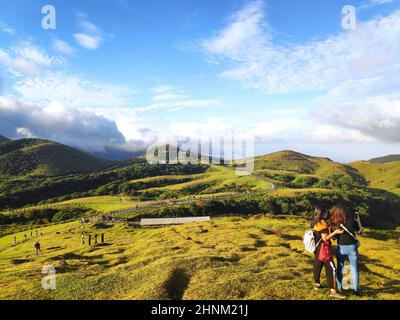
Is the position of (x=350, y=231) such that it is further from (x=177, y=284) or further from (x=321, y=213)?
(x=177, y=284)

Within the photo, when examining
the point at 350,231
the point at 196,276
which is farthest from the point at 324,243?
the point at 196,276

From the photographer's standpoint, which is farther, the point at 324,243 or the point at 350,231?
the point at 324,243

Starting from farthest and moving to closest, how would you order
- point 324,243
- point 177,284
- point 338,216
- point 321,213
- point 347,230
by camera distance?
point 177,284 < point 321,213 < point 324,243 < point 338,216 < point 347,230

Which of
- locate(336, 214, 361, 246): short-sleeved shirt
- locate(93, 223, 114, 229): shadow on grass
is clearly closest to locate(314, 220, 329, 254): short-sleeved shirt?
locate(336, 214, 361, 246): short-sleeved shirt

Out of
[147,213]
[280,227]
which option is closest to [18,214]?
[147,213]

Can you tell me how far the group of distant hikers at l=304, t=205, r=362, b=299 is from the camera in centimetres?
1986

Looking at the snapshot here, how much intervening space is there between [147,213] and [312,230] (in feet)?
294

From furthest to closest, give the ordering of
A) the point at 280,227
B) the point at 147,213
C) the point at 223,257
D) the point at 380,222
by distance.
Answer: the point at 380,222 < the point at 147,213 < the point at 280,227 < the point at 223,257

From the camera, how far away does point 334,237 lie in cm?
2039

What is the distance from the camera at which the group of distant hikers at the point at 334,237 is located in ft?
65.2

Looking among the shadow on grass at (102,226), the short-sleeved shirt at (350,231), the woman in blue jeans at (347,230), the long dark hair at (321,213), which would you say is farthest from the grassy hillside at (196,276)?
the shadow on grass at (102,226)
